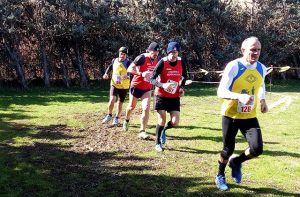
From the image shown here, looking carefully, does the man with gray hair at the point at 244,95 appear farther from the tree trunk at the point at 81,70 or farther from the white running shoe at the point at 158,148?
the tree trunk at the point at 81,70

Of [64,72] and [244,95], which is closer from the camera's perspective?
[244,95]

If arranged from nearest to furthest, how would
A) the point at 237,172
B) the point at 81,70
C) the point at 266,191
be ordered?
the point at 266,191 → the point at 237,172 → the point at 81,70

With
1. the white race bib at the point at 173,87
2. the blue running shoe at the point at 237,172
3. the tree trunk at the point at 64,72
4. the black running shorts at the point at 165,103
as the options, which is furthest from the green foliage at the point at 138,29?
the blue running shoe at the point at 237,172

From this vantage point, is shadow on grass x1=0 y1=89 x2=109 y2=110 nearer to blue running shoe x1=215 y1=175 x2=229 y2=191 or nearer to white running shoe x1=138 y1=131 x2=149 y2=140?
white running shoe x1=138 y1=131 x2=149 y2=140

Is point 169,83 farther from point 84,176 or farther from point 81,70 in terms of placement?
point 81,70

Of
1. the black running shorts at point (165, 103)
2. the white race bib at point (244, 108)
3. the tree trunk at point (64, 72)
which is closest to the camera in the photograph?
the white race bib at point (244, 108)

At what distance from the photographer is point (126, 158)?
300 inches

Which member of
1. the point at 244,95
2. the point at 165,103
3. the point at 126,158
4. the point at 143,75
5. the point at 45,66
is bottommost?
the point at 126,158

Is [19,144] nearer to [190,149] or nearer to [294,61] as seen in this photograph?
[190,149]

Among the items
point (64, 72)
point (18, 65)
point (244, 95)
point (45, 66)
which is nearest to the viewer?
point (244, 95)

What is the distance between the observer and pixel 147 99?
8.98 meters

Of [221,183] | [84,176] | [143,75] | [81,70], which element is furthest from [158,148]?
[81,70]

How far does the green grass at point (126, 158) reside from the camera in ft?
19.5

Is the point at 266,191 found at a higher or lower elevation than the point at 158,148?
lower
